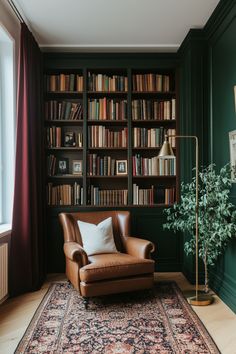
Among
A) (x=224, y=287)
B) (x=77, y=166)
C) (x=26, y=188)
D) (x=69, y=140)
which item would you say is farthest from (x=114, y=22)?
(x=224, y=287)

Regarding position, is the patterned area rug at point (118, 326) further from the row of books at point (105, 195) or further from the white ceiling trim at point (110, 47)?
the white ceiling trim at point (110, 47)

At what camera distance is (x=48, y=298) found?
3.84 metres

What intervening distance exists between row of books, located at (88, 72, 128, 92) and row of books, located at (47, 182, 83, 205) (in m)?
1.33

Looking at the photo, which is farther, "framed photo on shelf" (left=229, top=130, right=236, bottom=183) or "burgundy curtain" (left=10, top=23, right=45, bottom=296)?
"burgundy curtain" (left=10, top=23, right=45, bottom=296)

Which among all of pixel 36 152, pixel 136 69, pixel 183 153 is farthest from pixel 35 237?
pixel 136 69

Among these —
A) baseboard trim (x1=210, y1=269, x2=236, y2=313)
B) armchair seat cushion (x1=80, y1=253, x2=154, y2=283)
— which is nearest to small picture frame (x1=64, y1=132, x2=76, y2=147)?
armchair seat cushion (x1=80, y1=253, x2=154, y2=283)

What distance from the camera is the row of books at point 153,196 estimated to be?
489 cm

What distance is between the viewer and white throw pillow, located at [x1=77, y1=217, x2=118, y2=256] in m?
4.10

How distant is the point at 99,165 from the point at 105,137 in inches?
15.1

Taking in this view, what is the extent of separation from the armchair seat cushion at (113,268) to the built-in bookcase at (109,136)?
123 cm

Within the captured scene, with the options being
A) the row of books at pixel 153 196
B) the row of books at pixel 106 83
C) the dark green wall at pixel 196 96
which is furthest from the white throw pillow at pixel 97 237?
the row of books at pixel 106 83

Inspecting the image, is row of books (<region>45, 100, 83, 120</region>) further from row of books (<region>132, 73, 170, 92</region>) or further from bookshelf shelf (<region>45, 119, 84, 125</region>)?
row of books (<region>132, 73, 170, 92</region>)

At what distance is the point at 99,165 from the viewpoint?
4906 millimetres

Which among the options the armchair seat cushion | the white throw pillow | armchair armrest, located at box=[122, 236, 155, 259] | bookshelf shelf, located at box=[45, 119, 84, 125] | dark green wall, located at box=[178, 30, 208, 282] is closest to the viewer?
the armchair seat cushion
